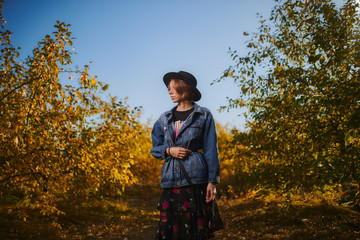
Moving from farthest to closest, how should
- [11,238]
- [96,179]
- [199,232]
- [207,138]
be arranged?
[11,238] → [96,179] → [207,138] → [199,232]

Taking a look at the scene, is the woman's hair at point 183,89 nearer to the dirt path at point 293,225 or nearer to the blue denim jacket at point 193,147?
the blue denim jacket at point 193,147

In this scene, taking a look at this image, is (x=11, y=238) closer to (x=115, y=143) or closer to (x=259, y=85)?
(x=115, y=143)

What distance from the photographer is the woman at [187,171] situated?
95.0 inches

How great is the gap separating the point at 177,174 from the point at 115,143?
5254 mm

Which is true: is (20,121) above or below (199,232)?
above

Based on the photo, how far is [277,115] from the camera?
5.28 metres

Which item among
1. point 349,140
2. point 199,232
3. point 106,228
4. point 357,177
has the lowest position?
point 106,228

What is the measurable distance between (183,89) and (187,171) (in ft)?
3.32

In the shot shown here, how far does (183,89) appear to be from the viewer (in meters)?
2.87

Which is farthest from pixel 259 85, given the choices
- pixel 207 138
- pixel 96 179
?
pixel 96 179

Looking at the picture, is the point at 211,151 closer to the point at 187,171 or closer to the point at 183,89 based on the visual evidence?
the point at 187,171

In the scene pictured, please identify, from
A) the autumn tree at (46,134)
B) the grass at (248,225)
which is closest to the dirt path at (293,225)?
the grass at (248,225)

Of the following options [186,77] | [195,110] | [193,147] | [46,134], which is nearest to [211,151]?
A: [193,147]

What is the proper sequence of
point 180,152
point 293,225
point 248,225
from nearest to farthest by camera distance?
1. point 180,152
2. point 293,225
3. point 248,225
